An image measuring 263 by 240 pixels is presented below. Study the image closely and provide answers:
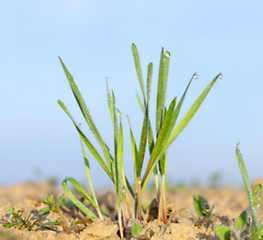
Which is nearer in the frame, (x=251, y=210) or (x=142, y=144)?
(x=251, y=210)

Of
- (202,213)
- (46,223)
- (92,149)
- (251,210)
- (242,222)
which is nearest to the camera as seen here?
(251,210)

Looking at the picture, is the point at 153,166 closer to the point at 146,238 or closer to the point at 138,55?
the point at 146,238

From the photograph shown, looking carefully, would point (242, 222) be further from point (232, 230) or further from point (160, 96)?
point (160, 96)

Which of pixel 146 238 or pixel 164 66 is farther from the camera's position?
pixel 164 66

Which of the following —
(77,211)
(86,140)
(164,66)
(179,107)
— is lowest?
(77,211)

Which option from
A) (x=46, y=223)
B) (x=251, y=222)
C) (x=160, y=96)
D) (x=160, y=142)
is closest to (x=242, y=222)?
(x=251, y=222)

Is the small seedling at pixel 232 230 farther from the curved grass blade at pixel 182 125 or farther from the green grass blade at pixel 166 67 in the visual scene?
the green grass blade at pixel 166 67

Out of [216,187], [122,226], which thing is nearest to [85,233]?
[122,226]

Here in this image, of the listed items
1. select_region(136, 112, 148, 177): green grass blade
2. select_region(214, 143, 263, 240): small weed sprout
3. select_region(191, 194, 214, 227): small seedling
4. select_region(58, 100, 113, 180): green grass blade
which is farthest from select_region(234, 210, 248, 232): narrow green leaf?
select_region(58, 100, 113, 180): green grass blade
